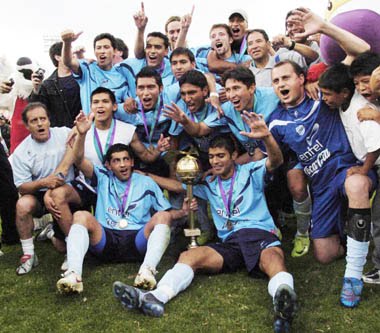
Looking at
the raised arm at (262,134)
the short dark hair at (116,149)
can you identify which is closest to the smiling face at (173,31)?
the short dark hair at (116,149)

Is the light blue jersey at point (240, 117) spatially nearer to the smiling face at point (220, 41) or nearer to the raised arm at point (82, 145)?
the raised arm at point (82, 145)

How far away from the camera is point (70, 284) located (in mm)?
3770

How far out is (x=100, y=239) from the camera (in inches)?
175

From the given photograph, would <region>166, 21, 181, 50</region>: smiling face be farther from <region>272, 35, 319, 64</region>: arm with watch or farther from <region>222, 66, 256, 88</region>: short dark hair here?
<region>222, 66, 256, 88</region>: short dark hair

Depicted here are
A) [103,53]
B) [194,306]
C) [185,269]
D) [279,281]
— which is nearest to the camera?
[279,281]

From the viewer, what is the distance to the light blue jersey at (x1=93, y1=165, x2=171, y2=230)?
4625 millimetres

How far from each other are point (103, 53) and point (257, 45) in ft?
6.05

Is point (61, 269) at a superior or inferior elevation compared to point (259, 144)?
inferior

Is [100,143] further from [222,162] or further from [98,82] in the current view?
[222,162]

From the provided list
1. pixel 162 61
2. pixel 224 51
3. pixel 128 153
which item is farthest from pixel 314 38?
pixel 128 153

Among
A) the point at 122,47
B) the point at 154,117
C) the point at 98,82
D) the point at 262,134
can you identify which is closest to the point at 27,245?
the point at 154,117

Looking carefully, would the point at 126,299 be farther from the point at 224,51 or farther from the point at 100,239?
the point at 224,51

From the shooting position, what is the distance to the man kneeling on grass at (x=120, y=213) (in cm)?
436

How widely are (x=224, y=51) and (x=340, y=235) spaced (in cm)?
280
